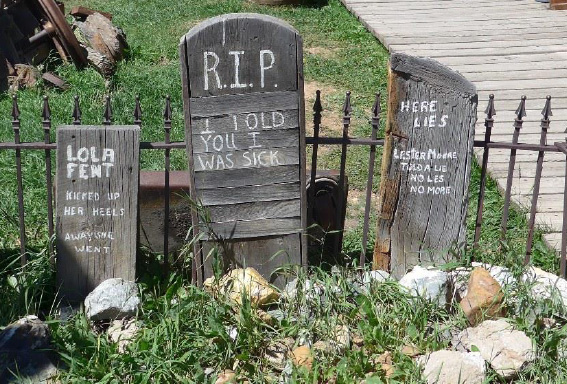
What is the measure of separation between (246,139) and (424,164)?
103 cm

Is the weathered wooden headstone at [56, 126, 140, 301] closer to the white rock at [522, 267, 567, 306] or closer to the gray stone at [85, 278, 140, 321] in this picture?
the gray stone at [85, 278, 140, 321]

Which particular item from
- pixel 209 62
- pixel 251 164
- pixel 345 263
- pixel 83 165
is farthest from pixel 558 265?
pixel 83 165

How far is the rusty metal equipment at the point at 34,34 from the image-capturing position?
846cm

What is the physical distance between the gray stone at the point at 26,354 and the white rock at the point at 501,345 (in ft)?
7.07

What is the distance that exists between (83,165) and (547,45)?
707cm

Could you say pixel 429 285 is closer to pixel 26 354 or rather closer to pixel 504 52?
pixel 26 354

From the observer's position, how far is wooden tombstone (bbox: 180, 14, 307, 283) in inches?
178

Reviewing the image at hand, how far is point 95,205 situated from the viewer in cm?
476

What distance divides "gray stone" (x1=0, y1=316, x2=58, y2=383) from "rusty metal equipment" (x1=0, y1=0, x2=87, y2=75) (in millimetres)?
4652

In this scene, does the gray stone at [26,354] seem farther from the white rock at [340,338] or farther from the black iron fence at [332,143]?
the white rock at [340,338]

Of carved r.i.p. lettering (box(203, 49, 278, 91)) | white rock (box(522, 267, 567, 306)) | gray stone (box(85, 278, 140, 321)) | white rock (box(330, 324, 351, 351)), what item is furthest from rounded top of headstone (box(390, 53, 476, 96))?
gray stone (box(85, 278, 140, 321))

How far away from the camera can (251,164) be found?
15.6ft

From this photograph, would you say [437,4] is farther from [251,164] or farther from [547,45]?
[251,164]

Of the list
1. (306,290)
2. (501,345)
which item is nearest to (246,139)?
(306,290)
